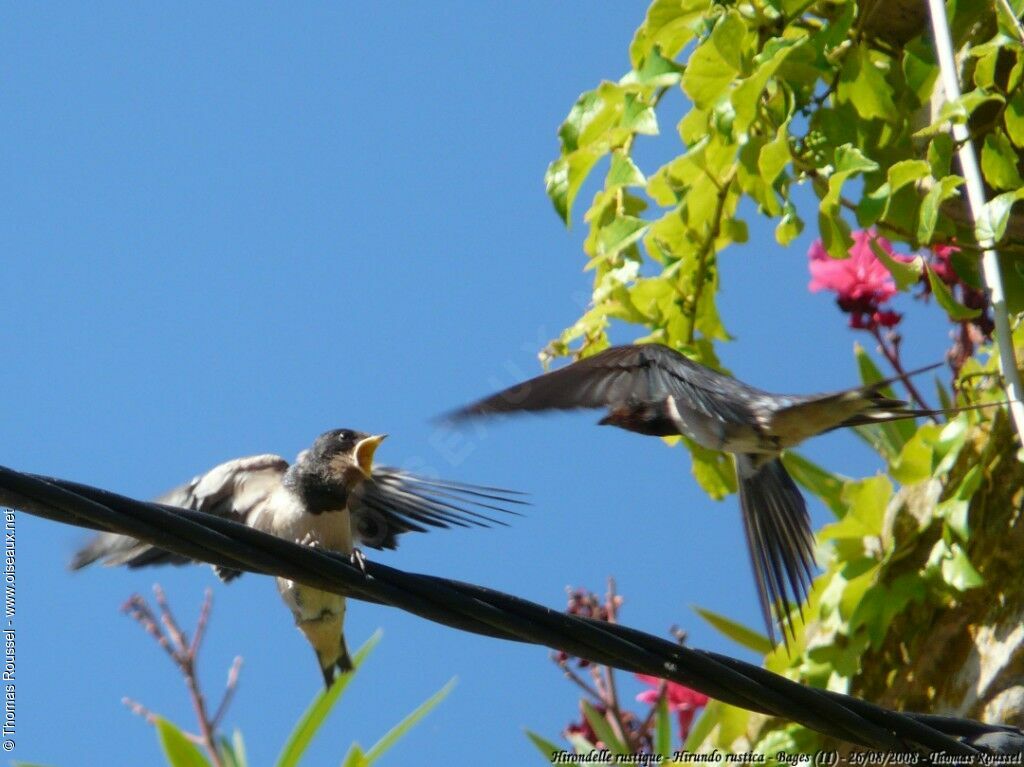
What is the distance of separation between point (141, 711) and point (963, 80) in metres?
2.87

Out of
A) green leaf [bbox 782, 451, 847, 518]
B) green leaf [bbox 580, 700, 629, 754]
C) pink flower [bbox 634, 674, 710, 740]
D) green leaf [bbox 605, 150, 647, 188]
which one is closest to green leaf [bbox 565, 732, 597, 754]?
green leaf [bbox 580, 700, 629, 754]

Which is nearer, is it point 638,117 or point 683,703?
point 638,117

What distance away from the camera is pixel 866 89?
2863 millimetres

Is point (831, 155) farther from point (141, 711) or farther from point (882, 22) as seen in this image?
point (141, 711)

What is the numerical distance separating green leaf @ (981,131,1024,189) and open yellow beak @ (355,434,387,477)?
55.0 inches

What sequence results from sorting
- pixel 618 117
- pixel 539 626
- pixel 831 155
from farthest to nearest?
pixel 618 117, pixel 831 155, pixel 539 626

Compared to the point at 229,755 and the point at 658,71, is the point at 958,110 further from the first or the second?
the point at 229,755

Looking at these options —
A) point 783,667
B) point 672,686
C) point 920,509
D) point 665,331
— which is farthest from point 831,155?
point 672,686

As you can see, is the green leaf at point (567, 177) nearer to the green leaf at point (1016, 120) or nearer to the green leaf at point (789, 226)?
the green leaf at point (789, 226)

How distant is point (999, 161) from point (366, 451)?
1.47 m

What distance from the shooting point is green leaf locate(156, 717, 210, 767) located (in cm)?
369

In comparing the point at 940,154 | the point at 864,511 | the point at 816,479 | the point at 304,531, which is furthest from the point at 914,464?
the point at 304,531

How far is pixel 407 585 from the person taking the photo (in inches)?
68.5

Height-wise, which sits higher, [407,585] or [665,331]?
[665,331]
